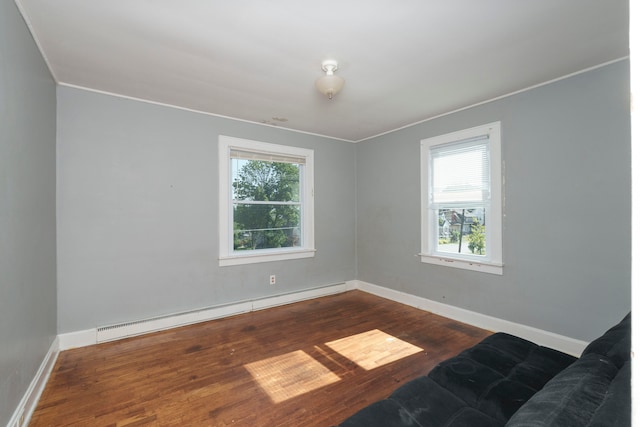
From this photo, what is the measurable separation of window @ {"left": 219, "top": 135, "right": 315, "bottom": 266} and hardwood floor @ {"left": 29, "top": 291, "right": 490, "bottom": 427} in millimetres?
955

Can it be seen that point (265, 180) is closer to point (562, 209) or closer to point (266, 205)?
point (266, 205)

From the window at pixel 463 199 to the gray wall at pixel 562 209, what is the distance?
0.10 metres

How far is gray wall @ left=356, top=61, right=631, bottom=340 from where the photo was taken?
2.41 metres

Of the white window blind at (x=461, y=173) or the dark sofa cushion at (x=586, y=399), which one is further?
the white window blind at (x=461, y=173)

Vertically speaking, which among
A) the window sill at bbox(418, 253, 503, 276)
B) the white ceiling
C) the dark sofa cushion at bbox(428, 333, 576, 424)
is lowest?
the dark sofa cushion at bbox(428, 333, 576, 424)

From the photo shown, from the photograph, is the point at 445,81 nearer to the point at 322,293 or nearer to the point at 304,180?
the point at 304,180

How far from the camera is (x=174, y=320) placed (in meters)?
3.31

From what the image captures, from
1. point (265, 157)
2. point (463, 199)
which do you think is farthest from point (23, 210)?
point (463, 199)

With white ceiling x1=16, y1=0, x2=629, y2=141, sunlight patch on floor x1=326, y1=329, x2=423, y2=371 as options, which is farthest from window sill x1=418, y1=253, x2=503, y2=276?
white ceiling x1=16, y1=0, x2=629, y2=141

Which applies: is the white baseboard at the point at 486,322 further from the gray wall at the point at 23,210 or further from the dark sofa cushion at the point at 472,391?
the gray wall at the point at 23,210

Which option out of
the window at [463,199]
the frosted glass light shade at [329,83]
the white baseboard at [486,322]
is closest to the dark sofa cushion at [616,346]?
the white baseboard at [486,322]

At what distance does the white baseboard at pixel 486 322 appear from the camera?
2645 millimetres

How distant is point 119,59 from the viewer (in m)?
2.38

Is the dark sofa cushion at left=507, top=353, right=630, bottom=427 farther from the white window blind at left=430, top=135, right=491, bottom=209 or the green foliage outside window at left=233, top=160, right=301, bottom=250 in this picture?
the green foliage outside window at left=233, top=160, right=301, bottom=250
